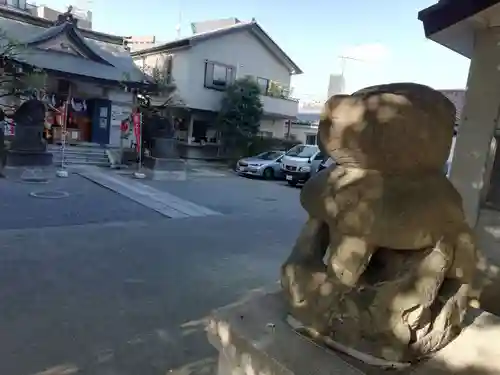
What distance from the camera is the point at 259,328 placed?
83.3 inches

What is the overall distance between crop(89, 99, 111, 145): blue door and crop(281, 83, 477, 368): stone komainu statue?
17986mm

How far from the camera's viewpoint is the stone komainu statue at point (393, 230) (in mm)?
1818

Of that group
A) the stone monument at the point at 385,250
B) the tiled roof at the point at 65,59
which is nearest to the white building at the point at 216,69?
the tiled roof at the point at 65,59

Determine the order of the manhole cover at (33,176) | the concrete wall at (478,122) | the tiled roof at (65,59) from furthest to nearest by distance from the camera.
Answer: the tiled roof at (65,59)
the manhole cover at (33,176)
the concrete wall at (478,122)

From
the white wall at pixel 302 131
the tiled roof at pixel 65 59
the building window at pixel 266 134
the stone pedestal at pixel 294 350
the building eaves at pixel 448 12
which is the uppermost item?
the tiled roof at pixel 65 59

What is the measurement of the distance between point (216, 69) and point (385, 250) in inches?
835

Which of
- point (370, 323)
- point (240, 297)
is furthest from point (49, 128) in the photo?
point (370, 323)

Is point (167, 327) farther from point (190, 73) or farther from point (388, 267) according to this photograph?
point (190, 73)

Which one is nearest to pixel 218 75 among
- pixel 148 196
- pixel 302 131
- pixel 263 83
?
pixel 263 83

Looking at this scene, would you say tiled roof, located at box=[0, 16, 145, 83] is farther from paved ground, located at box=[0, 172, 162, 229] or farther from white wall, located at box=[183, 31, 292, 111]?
paved ground, located at box=[0, 172, 162, 229]

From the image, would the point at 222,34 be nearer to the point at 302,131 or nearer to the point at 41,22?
→ the point at 302,131

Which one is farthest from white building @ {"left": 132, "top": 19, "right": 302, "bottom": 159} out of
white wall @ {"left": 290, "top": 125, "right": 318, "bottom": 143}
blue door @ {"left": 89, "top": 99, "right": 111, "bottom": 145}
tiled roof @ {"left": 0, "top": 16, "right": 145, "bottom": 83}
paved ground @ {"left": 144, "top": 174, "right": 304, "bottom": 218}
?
Answer: paved ground @ {"left": 144, "top": 174, "right": 304, "bottom": 218}

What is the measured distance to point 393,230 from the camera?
183cm

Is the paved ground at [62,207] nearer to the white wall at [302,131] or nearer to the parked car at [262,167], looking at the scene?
the parked car at [262,167]
